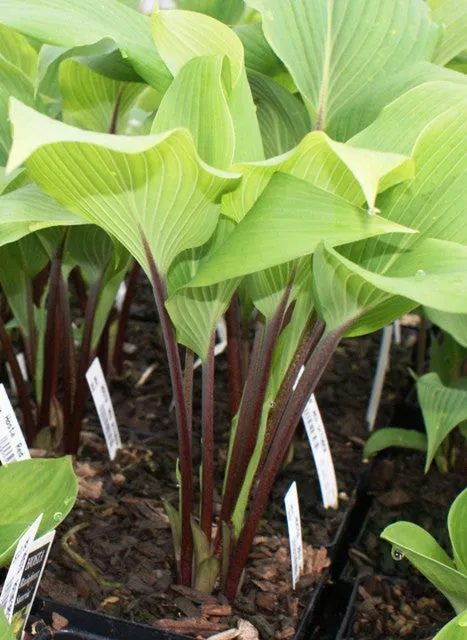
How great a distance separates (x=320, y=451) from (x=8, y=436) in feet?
1.20

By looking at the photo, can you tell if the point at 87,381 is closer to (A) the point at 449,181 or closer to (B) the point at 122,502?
(B) the point at 122,502

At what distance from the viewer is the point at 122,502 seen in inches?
38.3

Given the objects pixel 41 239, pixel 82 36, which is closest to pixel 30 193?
pixel 82 36

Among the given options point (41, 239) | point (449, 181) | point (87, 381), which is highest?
point (449, 181)

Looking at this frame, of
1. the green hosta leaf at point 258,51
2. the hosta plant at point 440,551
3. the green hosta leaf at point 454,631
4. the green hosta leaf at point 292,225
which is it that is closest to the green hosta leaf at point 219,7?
the green hosta leaf at point 258,51

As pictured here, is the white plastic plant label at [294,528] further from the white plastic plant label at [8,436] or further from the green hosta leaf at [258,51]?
the green hosta leaf at [258,51]

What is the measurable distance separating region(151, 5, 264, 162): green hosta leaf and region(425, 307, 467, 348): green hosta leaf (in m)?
0.38

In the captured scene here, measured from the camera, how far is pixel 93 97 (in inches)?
35.7

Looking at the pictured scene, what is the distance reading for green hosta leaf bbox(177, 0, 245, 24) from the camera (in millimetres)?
956

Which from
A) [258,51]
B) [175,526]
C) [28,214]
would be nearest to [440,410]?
[175,526]

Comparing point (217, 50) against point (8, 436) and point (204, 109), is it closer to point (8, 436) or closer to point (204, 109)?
point (204, 109)

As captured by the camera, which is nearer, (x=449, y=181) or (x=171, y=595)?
(x=449, y=181)

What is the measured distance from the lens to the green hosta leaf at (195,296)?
682 millimetres

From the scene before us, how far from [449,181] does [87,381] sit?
55cm
